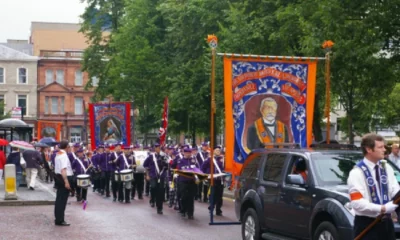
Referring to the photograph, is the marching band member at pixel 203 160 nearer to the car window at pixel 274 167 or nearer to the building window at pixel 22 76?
the car window at pixel 274 167

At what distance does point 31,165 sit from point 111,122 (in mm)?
5338

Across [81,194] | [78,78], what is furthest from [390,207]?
[78,78]

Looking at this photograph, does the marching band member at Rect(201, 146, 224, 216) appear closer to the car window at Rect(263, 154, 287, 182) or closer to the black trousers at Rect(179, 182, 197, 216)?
the black trousers at Rect(179, 182, 197, 216)

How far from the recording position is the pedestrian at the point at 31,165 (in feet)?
99.3

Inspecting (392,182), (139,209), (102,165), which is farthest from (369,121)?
(392,182)

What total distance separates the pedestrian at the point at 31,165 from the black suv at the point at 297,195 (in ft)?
55.4

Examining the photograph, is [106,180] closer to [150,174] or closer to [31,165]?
[31,165]

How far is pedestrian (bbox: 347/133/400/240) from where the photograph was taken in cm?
806

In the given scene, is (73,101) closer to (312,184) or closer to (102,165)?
(102,165)

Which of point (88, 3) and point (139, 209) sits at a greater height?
point (88, 3)

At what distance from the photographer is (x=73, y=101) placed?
9681 centimetres

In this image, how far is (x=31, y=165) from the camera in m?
Answer: 30.7

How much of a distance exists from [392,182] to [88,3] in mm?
55662

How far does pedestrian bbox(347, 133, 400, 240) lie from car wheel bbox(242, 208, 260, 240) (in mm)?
5634
